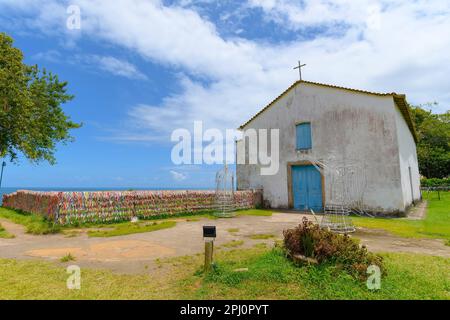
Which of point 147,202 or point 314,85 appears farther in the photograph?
point 314,85

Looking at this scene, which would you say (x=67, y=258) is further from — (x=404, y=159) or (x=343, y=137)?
(x=404, y=159)

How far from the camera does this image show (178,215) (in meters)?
14.1

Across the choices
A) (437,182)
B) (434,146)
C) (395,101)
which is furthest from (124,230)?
(434,146)

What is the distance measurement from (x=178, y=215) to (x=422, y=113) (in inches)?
1592

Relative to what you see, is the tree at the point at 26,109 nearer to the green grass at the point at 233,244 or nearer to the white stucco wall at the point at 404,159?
the green grass at the point at 233,244

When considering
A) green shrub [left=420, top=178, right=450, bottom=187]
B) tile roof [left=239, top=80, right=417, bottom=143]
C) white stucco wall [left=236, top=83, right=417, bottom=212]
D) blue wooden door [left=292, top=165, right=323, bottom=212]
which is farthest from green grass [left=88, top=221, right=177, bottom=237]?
green shrub [left=420, top=178, right=450, bottom=187]

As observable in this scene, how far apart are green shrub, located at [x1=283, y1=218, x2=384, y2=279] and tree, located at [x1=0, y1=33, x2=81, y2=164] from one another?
1479cm

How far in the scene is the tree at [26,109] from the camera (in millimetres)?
13023

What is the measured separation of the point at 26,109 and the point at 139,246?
37.4 feet

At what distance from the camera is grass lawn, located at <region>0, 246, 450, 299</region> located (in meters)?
3.91

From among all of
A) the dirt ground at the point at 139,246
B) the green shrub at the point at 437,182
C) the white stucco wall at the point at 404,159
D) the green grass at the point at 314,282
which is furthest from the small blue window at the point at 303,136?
the green shrub at the point at 437,182

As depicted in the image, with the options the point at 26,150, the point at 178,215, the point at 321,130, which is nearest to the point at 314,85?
the point at 321,130

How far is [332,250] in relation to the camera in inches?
185
